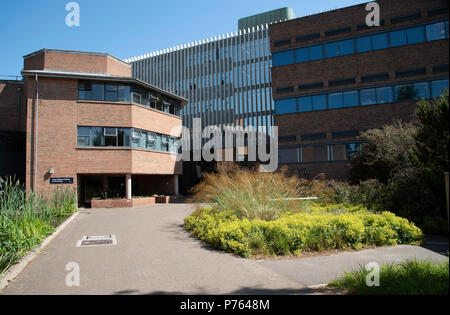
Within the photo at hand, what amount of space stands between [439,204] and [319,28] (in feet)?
68.6

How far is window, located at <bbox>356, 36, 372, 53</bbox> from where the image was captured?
86.4ft

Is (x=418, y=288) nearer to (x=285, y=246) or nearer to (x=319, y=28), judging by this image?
(x=285, y=246)

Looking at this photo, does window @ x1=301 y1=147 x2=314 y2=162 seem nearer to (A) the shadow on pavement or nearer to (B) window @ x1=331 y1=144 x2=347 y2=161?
(B) window @ x1=331 y1=144 x2=347 y2=161

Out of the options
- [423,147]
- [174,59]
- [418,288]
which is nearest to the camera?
[418,288]

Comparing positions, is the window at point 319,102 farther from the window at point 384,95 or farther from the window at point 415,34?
the window at point 415,34

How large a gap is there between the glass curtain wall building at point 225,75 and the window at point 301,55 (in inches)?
964

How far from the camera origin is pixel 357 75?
26.4 meters

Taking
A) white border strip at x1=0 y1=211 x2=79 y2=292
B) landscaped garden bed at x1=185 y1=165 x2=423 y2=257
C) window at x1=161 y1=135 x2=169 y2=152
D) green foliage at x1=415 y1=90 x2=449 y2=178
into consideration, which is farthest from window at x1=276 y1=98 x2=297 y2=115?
white border strip at x1=0 y1=211 x2=79 y2=292

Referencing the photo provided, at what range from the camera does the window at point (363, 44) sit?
→ 86.4 feet

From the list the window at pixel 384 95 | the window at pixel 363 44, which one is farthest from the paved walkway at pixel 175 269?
the window at pixel 363 44

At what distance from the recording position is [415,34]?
2512 centimetres

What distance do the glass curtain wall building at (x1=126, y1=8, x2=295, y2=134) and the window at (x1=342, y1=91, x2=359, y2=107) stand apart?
26.1 meters

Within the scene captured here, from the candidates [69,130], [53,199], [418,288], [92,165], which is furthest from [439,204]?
[69,130]

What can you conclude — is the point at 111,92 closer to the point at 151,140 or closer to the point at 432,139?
the point at 151,140
